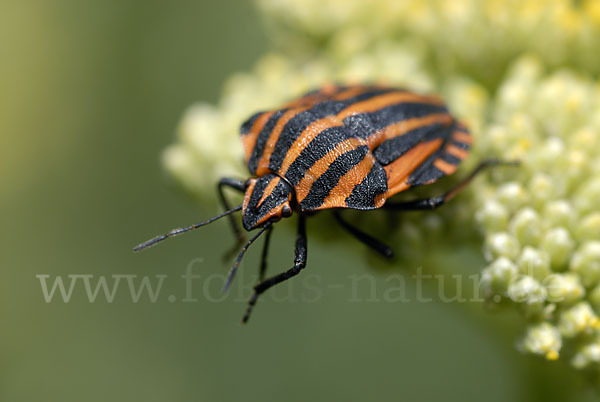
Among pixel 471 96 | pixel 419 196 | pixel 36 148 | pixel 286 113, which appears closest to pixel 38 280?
pixel 36 148

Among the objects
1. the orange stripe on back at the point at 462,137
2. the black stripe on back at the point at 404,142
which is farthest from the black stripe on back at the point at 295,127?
the orange stripe on back at the point at 462,137

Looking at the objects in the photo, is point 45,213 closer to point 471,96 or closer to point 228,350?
point 228,350

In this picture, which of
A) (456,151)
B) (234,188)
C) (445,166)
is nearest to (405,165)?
(445,166)

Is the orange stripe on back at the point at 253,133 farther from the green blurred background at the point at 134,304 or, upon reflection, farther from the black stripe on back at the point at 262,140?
the green blurred background at the point at 134,304

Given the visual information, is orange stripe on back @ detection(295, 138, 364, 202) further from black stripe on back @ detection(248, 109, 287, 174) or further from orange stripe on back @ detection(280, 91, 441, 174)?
black stripe on back @ detection(248, 109, 287, 174)

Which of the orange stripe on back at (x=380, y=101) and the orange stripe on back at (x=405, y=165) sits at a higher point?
the orange stripe on back at (x=380, y=101)

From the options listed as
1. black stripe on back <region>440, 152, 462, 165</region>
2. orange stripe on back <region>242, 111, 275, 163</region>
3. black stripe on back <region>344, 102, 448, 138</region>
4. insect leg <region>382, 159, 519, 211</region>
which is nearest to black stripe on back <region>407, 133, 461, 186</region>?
black stripe on back <region>440, 152, 462, 165</region>
